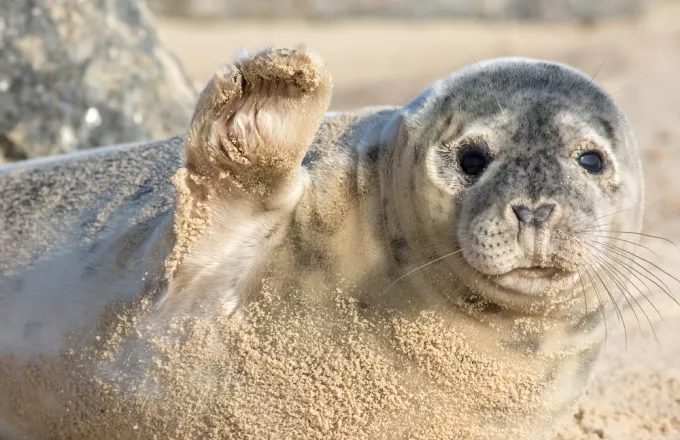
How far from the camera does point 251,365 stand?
8.20ft

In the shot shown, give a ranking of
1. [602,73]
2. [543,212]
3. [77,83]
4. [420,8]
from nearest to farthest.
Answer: [543,212], [77,83], [602,73], [420,8]

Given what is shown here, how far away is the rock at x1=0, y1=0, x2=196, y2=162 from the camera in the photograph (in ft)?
14.6

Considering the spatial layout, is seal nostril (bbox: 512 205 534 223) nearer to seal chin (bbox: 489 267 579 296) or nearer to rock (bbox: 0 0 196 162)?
seal chin (bbox: 489 267 579 296)

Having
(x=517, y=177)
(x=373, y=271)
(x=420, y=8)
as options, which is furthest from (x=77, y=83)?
(x=420, y=8)

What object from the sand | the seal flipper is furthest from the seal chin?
the sand

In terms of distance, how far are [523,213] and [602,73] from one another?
6468 mm

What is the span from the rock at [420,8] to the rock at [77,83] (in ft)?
27.1

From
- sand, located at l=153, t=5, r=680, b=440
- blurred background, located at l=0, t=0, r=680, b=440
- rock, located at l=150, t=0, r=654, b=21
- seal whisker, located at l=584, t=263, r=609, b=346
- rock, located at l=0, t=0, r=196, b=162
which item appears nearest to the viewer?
seal whisker, located at l=584, t=263, r=609, b=346

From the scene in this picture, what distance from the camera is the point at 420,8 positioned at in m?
13.2

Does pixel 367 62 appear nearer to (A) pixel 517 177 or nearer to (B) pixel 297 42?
(B) pixel 297 42

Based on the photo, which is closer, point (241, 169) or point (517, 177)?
point (517, 177)

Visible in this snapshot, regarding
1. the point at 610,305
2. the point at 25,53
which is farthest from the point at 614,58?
the point at 610,305

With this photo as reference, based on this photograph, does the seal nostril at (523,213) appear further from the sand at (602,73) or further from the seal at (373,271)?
the sand at (602,73)

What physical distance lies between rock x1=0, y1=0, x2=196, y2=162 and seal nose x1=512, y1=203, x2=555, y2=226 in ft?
8.23
